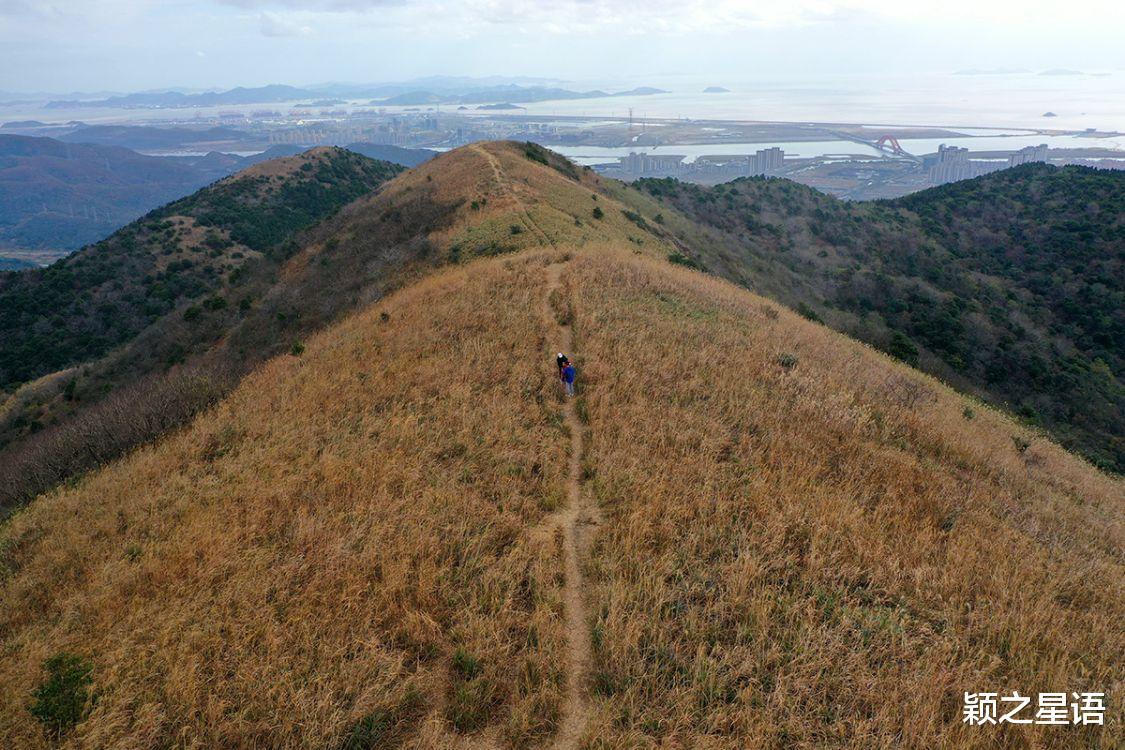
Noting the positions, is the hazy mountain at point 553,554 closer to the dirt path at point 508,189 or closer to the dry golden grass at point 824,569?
the dry golden grass at point 824,569

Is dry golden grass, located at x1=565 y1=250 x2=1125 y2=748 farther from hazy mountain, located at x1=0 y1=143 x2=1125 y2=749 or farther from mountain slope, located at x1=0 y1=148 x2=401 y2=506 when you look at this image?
mountain slope, located at x1=0 y1=148 x2=401 y2=506

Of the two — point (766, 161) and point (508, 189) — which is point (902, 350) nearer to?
point (508, 189)

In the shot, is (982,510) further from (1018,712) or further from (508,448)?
(508,448)

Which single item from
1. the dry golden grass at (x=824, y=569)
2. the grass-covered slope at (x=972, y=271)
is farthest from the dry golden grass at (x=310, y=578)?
the grass-covered slope at (x=972, y=271)

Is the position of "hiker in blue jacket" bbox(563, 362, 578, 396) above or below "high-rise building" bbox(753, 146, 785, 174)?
below

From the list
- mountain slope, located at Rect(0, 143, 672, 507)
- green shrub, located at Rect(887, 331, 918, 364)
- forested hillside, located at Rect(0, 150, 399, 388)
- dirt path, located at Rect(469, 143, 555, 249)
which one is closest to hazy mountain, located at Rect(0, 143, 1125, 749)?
mountain slope, located at Rect(0, 143, 672, 507)

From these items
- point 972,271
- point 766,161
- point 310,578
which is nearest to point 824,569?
point 310,578

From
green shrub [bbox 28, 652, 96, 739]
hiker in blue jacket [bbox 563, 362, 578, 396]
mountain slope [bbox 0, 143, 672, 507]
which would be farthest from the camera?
mountain slope [bbox 0, 143, 672, 507]
